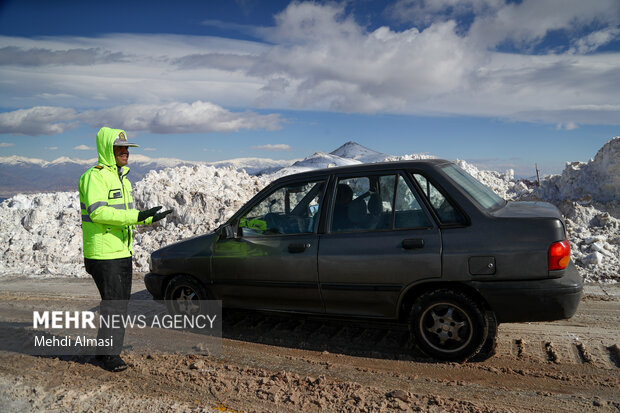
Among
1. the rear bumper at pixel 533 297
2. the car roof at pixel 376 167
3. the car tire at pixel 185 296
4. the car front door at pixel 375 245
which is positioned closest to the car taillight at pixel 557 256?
the rear bumper at pixel 533 297

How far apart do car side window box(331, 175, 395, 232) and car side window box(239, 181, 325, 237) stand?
0.24 meters

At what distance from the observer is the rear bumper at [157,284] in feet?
18.3

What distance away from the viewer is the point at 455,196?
4109 mm

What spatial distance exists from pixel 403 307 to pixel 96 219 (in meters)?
2.93

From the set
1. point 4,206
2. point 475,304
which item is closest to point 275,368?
point 475,304

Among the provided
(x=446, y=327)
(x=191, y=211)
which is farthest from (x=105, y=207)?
(x=191, y=211)

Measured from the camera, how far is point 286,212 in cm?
495

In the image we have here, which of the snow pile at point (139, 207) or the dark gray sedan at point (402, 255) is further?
the snow pile at point (139, 207)

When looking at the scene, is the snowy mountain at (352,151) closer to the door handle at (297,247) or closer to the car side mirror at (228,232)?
the car side mirror at (228,232)

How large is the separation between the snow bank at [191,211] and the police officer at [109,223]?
517 centimetres

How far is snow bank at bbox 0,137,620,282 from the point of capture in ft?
31.7

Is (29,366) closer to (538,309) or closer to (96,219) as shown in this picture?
(96,219)

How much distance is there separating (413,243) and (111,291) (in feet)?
9.40

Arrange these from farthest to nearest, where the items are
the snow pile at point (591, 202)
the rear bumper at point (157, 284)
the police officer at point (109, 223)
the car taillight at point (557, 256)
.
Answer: the snow pile at point (591, 202)
the rear bumper at point (157, 284)
the police officer at point (109, 223)
the car taillight at point (557, 256)
